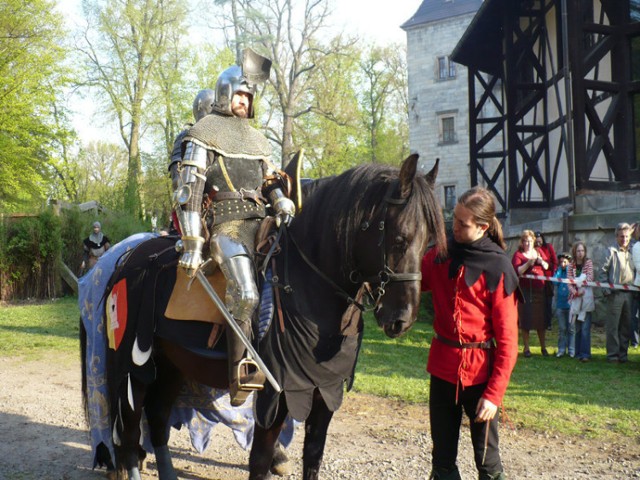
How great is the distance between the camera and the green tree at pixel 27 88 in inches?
865

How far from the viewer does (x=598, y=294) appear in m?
11.4

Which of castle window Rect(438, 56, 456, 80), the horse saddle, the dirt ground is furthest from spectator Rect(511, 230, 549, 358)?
castle window Rect(438, 56, 456, 80)

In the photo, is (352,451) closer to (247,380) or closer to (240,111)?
(247,380)

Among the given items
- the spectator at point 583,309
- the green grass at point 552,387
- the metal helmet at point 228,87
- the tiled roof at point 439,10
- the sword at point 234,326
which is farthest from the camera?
the tiled roof at point 439,10

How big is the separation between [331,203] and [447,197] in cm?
3169

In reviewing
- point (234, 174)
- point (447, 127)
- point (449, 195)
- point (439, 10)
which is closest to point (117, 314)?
point (234, 174)

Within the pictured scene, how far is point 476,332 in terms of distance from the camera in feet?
10.6

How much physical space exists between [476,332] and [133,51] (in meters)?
27.8

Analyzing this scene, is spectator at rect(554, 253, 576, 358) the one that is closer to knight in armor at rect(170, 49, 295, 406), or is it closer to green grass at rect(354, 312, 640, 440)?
green grass at rect(354, 312, 640, 440)

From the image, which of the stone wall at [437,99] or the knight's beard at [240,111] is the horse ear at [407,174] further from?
the stone wall at [437,99]

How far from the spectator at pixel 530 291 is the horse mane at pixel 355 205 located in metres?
6.26

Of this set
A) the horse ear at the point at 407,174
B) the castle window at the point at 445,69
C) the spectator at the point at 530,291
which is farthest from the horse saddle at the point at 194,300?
the castle window at the point at 445,69

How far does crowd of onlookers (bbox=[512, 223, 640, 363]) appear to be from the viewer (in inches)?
338

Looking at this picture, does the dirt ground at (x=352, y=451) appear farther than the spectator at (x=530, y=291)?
No
